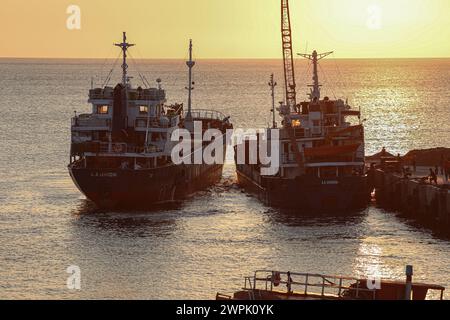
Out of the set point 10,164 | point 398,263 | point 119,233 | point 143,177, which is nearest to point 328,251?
point 398,263

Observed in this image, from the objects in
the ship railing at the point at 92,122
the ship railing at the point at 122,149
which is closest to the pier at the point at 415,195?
the ship railing at the point at 122,149

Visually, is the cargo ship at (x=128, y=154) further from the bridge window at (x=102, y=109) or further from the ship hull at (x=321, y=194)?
the ship hull at (x=321, y=194)

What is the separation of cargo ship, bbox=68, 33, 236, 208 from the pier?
16352 mm

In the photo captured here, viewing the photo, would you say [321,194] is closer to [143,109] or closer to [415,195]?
[415,195]

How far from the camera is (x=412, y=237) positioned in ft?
272

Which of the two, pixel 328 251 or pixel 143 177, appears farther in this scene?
pixel 143 177

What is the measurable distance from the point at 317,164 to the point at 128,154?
14.9m

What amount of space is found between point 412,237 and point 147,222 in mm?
19445

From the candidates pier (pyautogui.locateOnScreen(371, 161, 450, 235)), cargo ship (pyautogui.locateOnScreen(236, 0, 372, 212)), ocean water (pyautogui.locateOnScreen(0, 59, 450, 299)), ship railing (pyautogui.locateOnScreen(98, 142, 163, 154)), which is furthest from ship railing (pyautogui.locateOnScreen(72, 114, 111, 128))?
pier (pyautogui.locateOnScreen(371, 161, 450, 235))

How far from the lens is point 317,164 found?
3824 inches

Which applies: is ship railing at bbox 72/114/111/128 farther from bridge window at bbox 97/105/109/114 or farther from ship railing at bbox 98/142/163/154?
ship railing at bbox 98/142/163/154
